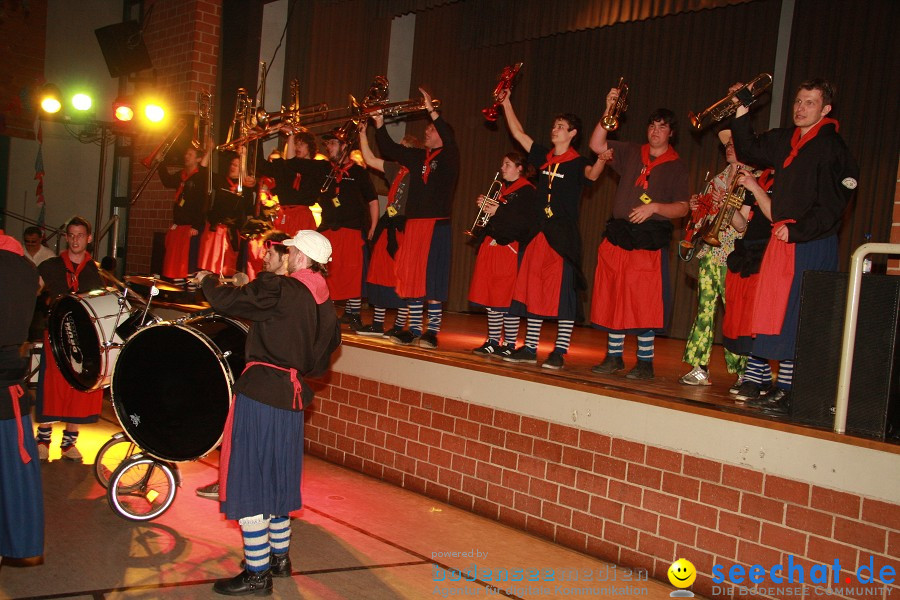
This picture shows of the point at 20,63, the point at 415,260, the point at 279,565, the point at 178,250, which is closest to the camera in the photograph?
→ the point at 279,565

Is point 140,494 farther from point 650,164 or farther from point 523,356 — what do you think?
point 650,164

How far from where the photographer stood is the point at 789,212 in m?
4.43

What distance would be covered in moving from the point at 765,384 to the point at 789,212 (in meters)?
1.01

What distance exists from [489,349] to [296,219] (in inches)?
98.2

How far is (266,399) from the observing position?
12.9ft

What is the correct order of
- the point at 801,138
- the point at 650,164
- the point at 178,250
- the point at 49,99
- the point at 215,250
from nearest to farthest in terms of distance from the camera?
1. the point at 801,138
2. the point at 650,164
3. the point at 215,250
4. the point at 178,250
5. the point at 49,99

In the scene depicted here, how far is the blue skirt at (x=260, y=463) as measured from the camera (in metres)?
3.92

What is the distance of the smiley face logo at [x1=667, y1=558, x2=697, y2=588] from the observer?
434 cm

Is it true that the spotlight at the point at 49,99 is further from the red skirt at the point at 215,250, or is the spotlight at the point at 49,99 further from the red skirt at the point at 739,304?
the red skirt at the point at 739,304

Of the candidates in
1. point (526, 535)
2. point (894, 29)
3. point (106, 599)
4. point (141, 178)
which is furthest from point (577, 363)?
point (141, 178)

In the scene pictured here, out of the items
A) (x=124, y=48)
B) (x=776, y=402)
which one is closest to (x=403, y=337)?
(x=776, y=402)

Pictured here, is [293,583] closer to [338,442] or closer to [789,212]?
[338,442]

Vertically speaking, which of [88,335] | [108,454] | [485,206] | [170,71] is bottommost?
[108,454]

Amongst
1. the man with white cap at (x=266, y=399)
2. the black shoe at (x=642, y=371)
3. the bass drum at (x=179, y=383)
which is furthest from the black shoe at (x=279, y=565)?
the black shoe at (x=642, y=371)
